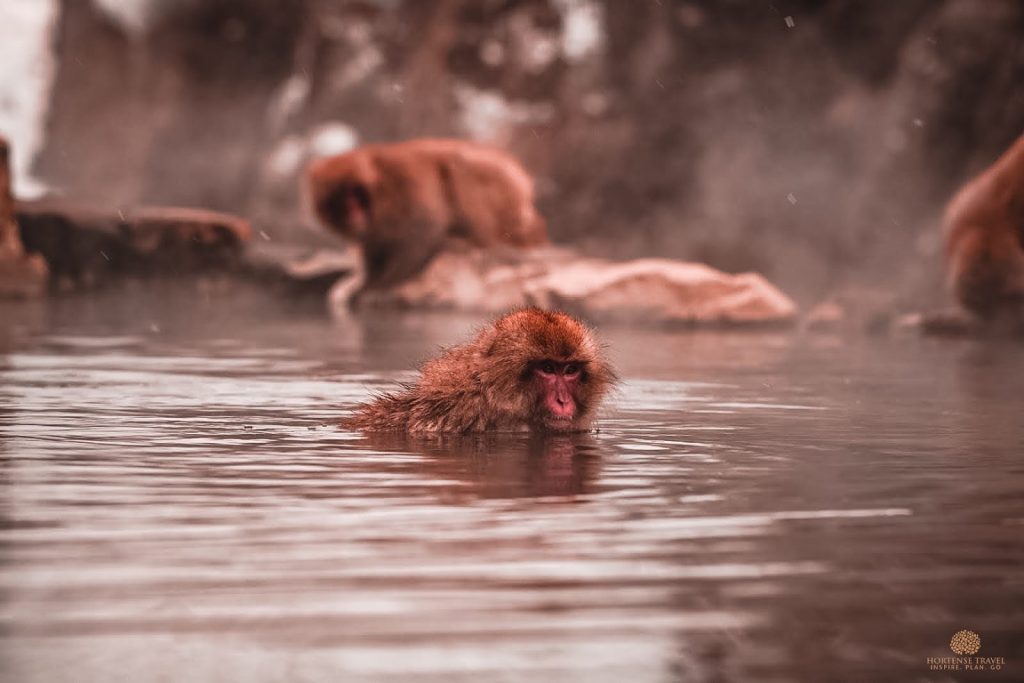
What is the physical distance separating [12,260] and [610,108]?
7.99m

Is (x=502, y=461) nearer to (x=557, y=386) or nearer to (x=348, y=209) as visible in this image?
(x=557, y=386)

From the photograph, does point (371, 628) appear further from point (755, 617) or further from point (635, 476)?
point (635, 476)

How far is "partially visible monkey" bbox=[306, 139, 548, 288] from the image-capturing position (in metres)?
20.6

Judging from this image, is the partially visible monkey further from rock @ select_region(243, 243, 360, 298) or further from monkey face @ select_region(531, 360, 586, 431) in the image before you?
monkey face @ select_region(531, 360, 586, 431)

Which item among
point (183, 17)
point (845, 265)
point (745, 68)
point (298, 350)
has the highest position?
point (183, 17)

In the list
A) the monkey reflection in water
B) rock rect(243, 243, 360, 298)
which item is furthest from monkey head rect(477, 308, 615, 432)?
rock rect(243, 243, 360, 298)

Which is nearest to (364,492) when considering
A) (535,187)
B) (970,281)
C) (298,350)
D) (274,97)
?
(298,350)

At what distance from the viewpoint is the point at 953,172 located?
17906 mm

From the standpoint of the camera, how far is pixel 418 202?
2111cm

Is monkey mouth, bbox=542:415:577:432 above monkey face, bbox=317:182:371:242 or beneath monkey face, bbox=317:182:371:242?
beneath

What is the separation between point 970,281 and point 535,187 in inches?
378

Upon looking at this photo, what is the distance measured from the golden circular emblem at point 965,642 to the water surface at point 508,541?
0.11 ft

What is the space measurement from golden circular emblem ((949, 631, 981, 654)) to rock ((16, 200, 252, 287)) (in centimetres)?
2002

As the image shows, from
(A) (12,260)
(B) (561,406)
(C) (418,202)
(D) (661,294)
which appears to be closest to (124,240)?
(A) (12,260)
